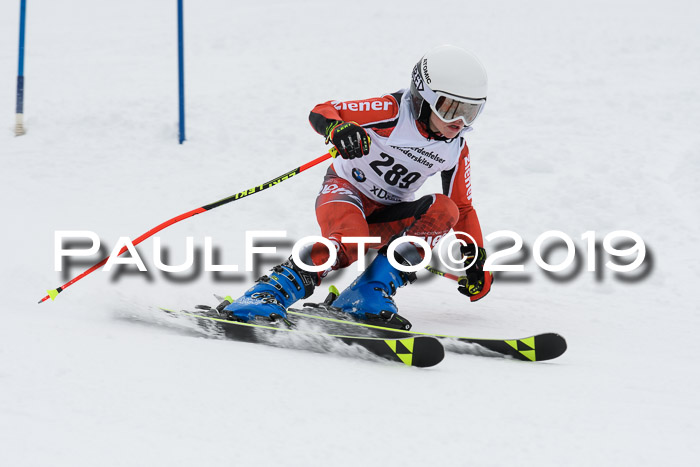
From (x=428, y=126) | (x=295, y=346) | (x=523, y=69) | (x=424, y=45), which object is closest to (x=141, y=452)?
(x=295, y=346)

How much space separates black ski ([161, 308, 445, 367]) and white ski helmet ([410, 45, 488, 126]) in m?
1.13

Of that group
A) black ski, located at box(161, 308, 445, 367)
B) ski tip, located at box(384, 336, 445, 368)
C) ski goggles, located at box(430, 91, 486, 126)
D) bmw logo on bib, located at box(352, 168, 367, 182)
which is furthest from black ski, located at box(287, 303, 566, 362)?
ski goggles, located at box(430, 91, 486, 126)

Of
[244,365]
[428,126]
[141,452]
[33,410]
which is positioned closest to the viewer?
[141,452]

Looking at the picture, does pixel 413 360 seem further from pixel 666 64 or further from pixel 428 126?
pixel 666 64

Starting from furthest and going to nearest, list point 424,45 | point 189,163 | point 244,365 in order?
point 424,45
point 189,163
point 244,365

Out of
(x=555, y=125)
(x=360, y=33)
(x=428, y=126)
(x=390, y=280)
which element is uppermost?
(x=360, y=33)

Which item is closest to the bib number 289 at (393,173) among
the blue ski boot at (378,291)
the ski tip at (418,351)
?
the blue ski boot at (378,291)

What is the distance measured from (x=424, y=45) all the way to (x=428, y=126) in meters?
6.29

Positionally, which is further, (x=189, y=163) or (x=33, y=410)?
(x=189, y=163)

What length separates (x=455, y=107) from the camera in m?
3.43

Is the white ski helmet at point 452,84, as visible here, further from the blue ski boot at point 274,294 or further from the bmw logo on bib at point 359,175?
the blue ski boot at point 274,294

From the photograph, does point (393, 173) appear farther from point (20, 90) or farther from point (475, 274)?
point (20, 90)

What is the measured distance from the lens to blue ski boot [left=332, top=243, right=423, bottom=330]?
11.7 ft

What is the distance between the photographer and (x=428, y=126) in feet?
11.9
